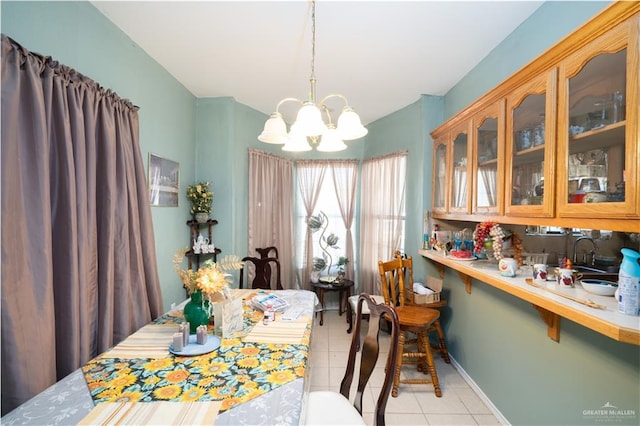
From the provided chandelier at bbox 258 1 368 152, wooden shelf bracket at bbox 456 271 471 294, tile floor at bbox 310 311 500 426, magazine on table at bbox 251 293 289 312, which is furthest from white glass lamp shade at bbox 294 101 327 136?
tile floor at bbox 310 311 500 426

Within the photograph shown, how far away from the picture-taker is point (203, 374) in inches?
45.3

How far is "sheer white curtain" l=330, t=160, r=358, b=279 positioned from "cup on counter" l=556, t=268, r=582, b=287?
2.65 meters

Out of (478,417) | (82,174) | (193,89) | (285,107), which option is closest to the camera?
(82,174)

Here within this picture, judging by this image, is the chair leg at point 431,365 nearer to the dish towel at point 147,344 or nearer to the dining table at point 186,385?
the dining table at point 186,385

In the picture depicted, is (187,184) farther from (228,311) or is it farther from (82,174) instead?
(228,311)

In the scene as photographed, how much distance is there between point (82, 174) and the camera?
4.76 ft

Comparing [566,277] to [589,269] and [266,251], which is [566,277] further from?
[266,251]

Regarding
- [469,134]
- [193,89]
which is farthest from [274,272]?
[469,134]

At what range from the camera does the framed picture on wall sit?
2309mm

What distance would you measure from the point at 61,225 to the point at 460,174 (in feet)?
8.86

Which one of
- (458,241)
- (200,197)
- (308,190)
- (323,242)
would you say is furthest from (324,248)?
(458,241)

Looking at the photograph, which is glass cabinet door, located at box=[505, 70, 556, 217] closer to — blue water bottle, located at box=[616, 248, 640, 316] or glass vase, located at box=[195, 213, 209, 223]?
blue water bottle, located at box=[616, 248, 640, 316]

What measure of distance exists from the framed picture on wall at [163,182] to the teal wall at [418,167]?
0.07 meters

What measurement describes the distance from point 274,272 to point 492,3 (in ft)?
10.8
